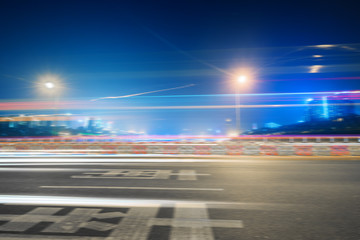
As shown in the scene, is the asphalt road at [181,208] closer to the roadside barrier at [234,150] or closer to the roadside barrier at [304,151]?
the roadside barrier at [304,151]

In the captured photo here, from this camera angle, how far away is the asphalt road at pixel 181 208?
3242 millimetres

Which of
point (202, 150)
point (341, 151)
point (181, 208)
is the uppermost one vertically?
point (202, 150)

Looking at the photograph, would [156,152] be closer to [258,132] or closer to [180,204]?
[180,204]

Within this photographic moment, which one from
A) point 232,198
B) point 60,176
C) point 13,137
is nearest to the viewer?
point 232,198

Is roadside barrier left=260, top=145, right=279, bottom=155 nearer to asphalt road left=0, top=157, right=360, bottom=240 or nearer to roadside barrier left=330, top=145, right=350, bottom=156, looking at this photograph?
roadside barrier left=330, top=145, right=350, bottom=156

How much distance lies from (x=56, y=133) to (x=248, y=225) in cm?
2449

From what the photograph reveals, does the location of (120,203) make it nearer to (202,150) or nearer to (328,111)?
(202,150)

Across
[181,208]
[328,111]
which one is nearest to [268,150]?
[181,208]

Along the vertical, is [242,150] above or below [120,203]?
above

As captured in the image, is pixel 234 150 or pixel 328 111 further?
pixel 328 111

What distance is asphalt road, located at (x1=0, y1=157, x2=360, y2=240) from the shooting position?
3.24 metres

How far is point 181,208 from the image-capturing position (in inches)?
170

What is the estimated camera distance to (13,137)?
2614 centimetres

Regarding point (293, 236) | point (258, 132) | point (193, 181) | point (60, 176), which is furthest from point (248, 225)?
point (258, 132)
